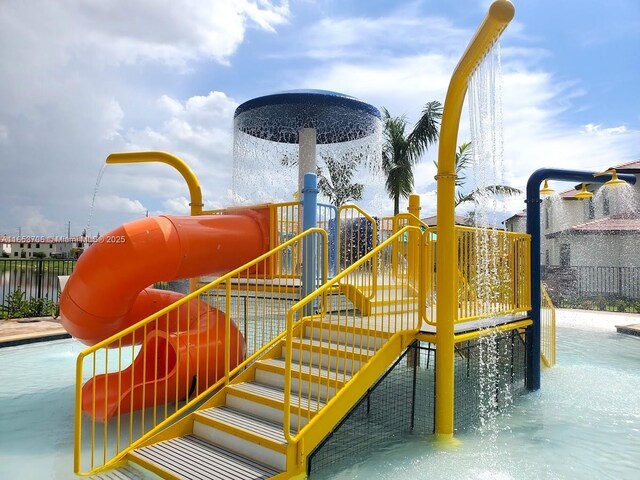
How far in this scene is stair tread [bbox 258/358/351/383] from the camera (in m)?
4.75

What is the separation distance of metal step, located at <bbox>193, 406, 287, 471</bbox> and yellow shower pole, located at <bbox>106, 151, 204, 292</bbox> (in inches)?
159

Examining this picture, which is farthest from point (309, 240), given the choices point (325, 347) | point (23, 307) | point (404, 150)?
point (404, 150)

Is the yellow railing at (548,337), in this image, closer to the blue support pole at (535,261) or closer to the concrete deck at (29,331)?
the blue support pole at (535,261)

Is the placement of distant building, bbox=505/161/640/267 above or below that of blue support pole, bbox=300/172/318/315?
above

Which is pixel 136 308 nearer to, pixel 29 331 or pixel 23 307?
pixel 29 331

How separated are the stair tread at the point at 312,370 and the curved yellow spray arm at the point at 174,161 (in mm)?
4048

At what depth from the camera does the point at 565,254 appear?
990 inches

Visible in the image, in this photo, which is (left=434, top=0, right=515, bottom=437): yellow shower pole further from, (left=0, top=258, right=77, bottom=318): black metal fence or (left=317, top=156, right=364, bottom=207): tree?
(left=0, top=258, right=77, bottom=318): black metal fence

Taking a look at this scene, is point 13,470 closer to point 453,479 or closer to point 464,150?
point 453,479

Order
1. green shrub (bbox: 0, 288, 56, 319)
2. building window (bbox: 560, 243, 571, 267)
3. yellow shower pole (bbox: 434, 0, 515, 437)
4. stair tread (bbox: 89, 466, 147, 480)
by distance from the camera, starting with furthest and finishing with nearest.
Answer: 1. building window (bbox: 560, 243, 571, 267)
2. green shrub (bbox: 0, 288, 56, 319)
3. yellow shower pole (bbox: 434, 0, 515, 437)
4. stair tread (bbox: 89, 466, 147, 480)

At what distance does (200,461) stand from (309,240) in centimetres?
294

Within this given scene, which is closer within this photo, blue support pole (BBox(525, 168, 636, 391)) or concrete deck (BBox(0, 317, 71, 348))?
blue support pole (BBox(525, 168, 636, 391))

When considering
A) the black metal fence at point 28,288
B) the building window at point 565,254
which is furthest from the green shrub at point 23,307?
the building window at point 565,254

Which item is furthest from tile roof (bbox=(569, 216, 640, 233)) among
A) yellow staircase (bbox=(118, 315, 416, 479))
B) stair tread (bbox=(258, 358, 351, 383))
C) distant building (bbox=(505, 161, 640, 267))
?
stair tread (bbox=(258, 358, 351, 383))
